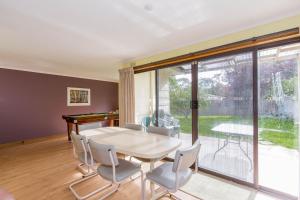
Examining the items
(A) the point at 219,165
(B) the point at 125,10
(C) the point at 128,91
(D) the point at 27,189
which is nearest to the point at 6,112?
(D) the point at 27,189

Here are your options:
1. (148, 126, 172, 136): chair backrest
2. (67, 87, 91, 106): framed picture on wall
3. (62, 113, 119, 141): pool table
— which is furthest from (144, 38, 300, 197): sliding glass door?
(67, 87, 91, 106): framed picture on wall

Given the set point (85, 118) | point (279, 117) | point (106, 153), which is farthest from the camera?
point (85, 118)

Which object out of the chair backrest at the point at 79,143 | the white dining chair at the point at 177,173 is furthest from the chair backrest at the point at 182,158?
the chair backrest at the point at 79,143

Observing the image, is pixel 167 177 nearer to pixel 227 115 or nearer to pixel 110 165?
pixel 110 165

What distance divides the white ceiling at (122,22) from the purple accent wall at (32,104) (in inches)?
66.0

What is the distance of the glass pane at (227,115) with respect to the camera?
2.36m

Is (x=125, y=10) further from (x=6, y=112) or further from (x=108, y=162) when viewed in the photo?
(x=6, y=112)

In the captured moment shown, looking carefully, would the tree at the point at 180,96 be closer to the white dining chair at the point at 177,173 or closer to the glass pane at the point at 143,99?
the glass pane at the point at 143,99

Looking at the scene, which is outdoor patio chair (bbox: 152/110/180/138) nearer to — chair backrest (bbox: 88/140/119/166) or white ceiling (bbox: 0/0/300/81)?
white ceiling (bbox: 0/0/300/81)

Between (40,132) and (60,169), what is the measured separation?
283 cm

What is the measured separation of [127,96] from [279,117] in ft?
9.63

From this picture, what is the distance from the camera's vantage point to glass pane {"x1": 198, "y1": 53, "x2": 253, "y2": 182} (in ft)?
7.75

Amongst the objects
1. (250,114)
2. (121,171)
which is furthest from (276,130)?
(121,171)

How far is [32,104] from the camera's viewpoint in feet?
15.9
